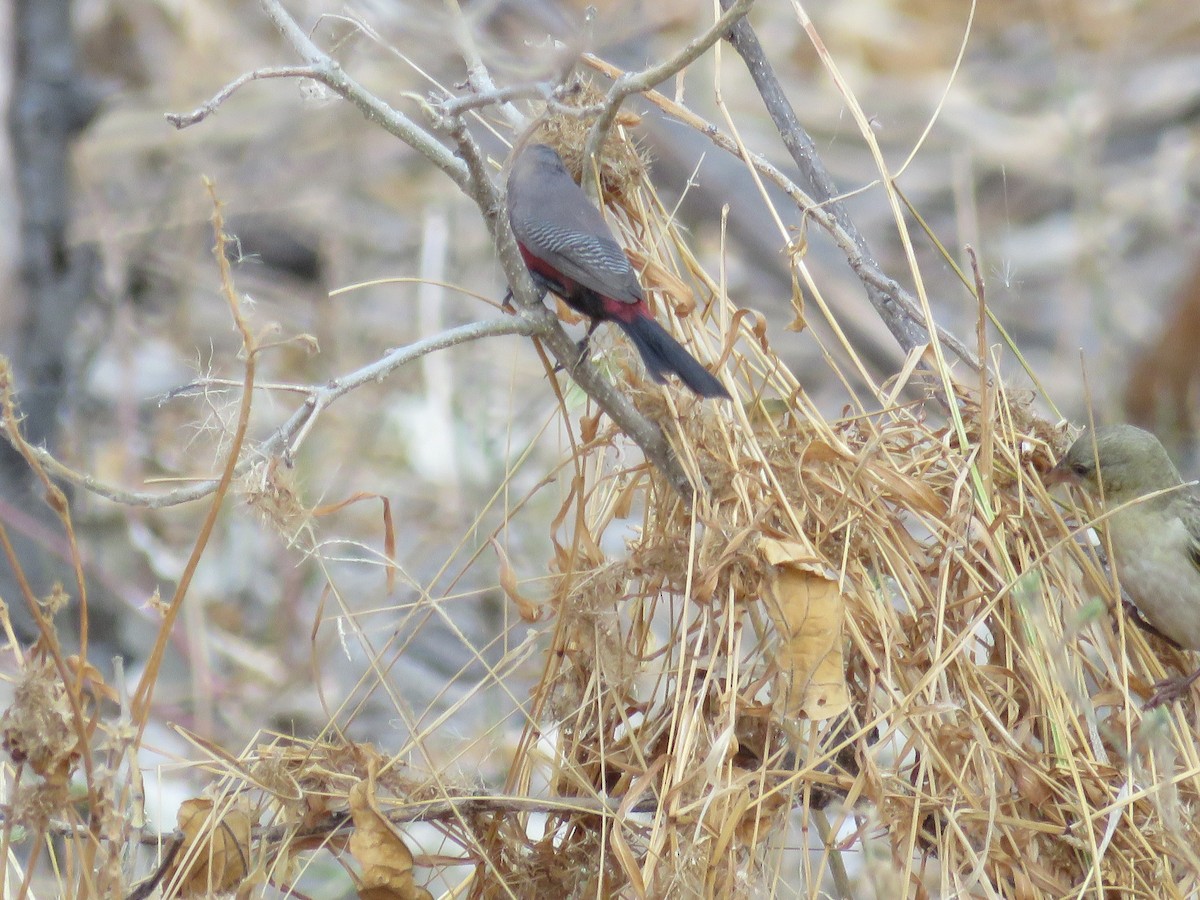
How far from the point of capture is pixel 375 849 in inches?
62.8

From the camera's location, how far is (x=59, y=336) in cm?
364

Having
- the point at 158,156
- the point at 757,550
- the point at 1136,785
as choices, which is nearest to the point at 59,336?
the point at 757,550

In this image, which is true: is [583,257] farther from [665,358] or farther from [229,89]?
[229,89]

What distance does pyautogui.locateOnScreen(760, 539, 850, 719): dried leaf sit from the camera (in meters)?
1.58

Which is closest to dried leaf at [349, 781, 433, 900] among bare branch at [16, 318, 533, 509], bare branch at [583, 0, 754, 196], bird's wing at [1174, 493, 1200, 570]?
bare branch at [16, 318, 533, 509]

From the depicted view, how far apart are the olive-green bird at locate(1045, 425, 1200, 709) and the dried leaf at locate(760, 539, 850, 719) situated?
0.48 m

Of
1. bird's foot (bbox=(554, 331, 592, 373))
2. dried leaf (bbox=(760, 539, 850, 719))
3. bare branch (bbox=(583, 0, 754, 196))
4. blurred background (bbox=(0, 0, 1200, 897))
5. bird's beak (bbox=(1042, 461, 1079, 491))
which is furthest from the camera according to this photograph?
blurred background (bbox=(0, 0, 1200, 897))

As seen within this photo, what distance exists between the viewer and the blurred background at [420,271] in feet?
12.5

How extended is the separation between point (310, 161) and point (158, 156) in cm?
78

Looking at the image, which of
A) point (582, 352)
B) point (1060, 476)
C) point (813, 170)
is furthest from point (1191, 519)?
point (582, 352)

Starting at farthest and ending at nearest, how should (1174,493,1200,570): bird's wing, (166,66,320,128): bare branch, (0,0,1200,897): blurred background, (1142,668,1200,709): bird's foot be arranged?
(0,0,1200,897): blurred background
(1174,493,1200,570): bird's wing
(1142,668,1200,709): bird's foot
(166,66,320,128): bare branch

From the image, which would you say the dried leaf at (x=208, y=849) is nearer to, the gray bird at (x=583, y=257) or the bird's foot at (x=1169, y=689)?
the gray bird at (x=583, y=257)

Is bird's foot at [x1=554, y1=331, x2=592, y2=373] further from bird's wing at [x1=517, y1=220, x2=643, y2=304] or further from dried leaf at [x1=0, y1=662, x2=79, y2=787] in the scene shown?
dried leaf at [x1=0, y1=662, x2=79, y2=787]

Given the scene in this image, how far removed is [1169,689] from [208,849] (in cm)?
128
